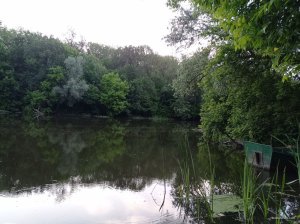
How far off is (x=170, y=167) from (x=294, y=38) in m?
→ 8.04

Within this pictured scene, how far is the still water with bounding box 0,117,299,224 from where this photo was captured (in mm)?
6484

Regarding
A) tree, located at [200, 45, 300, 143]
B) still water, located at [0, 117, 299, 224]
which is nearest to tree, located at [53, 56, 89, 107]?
still water, located at [0, 117, 299, 224]

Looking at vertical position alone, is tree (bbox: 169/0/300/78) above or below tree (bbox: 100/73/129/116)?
below

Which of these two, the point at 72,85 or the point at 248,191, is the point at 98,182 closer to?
the point at 248,191

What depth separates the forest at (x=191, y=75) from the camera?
4234 mm

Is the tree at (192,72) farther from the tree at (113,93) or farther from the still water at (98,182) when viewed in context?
the tree at (113,93)

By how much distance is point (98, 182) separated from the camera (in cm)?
922

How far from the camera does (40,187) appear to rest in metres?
8.30

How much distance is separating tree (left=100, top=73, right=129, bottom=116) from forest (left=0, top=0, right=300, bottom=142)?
134 mm

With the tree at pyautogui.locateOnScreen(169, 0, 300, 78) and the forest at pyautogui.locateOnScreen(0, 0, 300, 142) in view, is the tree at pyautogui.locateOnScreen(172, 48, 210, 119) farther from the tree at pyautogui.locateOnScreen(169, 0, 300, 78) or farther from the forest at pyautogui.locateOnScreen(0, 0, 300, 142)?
the tree at pyautogui.locateOnScreen(169, 0, 300, 78)

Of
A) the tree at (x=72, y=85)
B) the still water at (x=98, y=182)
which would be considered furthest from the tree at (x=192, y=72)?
the tree at (x=72, y=85)

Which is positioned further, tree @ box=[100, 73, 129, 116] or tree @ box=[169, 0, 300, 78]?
tree @ box=[100, 73, 129, 116]

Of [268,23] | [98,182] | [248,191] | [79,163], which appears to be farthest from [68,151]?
[268,23]

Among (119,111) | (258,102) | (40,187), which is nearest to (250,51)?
(258,102)
